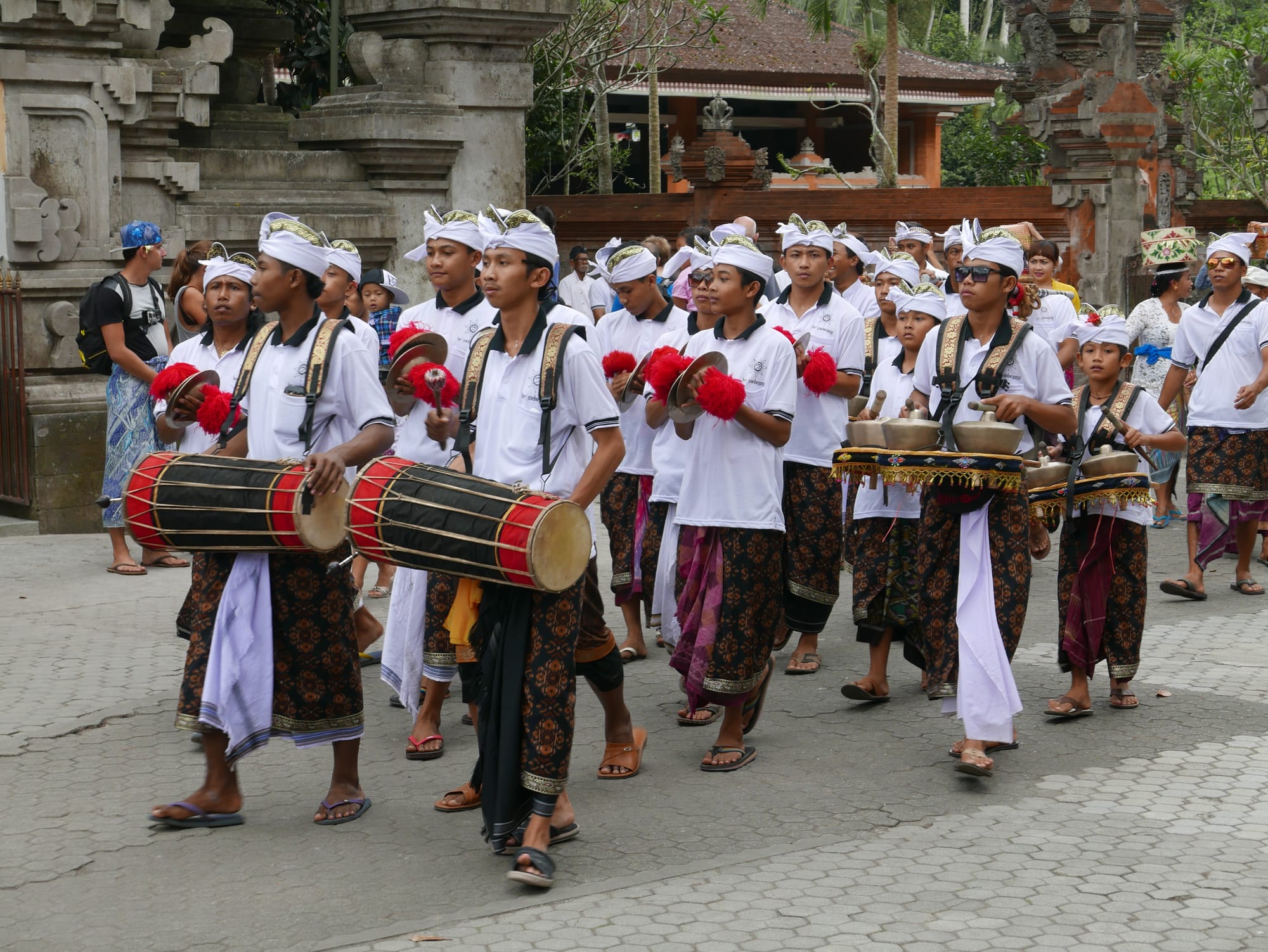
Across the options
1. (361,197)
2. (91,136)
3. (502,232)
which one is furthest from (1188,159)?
(502,232)

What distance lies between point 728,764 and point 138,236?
5.60m

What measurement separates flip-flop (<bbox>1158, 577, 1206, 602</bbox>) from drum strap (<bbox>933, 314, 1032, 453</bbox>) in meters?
3.86

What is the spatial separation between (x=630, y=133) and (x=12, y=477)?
2048 cm

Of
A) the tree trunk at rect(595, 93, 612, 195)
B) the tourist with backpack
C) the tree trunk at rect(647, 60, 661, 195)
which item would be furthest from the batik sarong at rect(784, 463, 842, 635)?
the tree trunk at rect(647, 60, 661, 195)

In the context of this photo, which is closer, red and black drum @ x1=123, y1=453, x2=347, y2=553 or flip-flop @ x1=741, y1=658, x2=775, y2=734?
red and black drum @ x1=123, y1=453, x2=347, y2=553

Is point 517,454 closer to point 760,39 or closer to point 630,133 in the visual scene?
point 630,133

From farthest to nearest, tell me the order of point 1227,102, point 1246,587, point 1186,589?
point 1227,102 < point 1246,587 < point 1186,589

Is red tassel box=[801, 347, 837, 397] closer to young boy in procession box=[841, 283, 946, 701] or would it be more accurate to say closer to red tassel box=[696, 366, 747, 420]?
young boy in procession box=[841, 283, 946, 701]

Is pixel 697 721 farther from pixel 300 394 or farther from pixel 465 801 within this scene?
pixel 300 394

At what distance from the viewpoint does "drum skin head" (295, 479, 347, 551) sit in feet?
17.1

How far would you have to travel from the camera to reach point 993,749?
649 cm

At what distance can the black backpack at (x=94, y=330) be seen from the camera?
32.4 ft

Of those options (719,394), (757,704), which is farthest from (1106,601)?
(719,394)

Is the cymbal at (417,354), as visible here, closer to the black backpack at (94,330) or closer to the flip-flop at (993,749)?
the flip-flop at (993,749)
